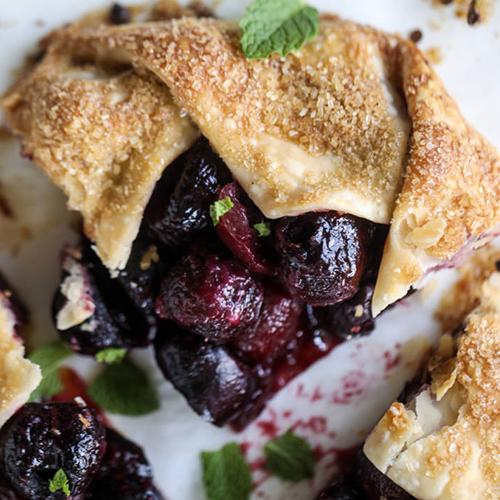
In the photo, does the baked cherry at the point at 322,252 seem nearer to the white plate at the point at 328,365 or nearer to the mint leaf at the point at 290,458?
the white plate at the point at 328,365

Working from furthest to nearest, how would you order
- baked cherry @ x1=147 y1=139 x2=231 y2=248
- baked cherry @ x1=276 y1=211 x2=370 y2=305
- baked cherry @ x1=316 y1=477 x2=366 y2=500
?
1. baked cherry @ x1=316 y1=477 x2=366 y2=500
2. baked cherry @ x1=147 y1=139 x2=231 y2=248
3. baked cherry @ x1=276 y1=211 x2=370 y2=305

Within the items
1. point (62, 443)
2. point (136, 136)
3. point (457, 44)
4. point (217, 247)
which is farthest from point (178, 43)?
point (62, 443)

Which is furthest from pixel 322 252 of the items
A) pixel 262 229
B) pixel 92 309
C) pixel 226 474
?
pixel 226 474

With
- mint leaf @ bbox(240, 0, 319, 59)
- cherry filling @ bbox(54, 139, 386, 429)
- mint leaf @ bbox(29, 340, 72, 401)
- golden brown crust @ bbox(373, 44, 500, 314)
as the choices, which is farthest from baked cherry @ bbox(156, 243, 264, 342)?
mint leaf @ bbox(240, 0, 319, 59)

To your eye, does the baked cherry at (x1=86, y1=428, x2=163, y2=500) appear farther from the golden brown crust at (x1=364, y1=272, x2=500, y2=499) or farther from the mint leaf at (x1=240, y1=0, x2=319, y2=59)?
the mint leaf at (x1=240, y1=0, x2=319, y2=59)

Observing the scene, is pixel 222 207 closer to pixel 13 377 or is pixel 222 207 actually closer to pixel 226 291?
pixel 226 291

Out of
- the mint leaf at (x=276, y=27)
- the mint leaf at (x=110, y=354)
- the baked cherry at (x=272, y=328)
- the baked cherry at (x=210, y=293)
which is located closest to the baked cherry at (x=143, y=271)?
the baked cherry at (x=210, y=293)
